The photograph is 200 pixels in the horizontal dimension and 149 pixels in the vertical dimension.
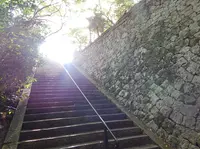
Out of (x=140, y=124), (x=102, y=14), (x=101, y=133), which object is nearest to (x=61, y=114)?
(x=101, y=133)

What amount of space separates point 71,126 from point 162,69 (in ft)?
8.91

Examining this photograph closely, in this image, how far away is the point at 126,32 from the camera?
21.6 ft

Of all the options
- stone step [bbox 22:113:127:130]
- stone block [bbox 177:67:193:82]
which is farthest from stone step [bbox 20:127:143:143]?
stone block [bbox 177:67:193:82]

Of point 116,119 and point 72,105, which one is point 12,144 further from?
point 116,119

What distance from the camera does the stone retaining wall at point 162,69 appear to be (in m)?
3.31

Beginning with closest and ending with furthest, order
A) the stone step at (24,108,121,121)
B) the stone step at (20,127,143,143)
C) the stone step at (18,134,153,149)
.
Answer: 1. the stone step at (18,134,153,149)
2. the stone step at (20,127,143,143)
3. the stone step at (24,108,121,121)

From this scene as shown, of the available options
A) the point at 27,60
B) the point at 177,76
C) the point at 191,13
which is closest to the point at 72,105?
the point at 27,60

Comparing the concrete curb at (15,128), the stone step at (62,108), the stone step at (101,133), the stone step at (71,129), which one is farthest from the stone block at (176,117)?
the concrete curb at (15,128)

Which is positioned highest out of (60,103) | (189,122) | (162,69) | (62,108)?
(162,69)

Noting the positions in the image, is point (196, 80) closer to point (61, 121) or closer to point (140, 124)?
point (140, 124)

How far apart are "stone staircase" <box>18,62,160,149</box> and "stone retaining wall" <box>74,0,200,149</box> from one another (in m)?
0.53

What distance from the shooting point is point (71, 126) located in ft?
12.0

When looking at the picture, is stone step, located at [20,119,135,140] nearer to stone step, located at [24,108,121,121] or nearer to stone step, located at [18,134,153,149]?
stone step, located at [18,134,153,149]

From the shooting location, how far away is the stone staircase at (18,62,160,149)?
3.21 m
